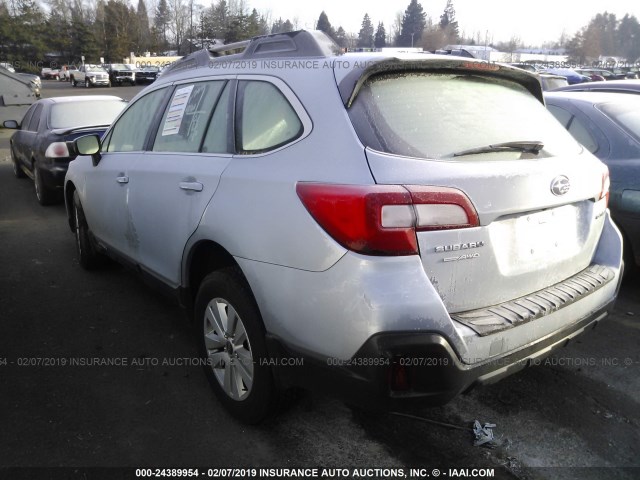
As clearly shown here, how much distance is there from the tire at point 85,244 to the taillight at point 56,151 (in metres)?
2.66

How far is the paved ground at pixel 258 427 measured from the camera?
251cm

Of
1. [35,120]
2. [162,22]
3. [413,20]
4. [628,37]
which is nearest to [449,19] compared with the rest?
[413,20]

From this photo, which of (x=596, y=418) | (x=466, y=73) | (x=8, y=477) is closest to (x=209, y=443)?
(x=8, y=477)

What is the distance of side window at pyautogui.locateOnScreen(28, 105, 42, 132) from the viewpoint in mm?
8539

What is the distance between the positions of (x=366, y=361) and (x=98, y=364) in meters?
2.15

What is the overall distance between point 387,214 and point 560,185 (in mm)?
955

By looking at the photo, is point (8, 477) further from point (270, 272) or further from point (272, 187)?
point (272, 187)

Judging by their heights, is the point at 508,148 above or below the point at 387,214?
above

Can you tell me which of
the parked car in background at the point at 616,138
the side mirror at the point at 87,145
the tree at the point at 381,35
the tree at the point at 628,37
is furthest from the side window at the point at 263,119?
the tree at the point at 628,37

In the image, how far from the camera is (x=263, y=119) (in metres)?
2.60

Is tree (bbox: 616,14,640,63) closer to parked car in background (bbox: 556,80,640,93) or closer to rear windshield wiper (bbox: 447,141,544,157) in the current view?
parked car in background (bbox: 556,80,640,93)

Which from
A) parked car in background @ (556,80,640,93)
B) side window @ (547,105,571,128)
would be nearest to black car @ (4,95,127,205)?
side window @ (547,105,571,128)

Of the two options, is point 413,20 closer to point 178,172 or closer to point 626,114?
point 626,114

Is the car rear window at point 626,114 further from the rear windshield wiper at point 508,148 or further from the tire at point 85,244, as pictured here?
the tire at point 85,244
